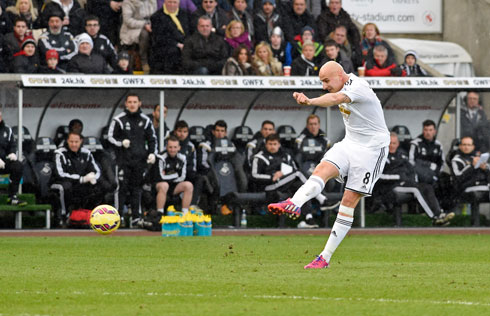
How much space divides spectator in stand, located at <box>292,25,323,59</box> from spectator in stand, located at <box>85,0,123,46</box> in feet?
11.0

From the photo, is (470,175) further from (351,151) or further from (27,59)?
(351,151)

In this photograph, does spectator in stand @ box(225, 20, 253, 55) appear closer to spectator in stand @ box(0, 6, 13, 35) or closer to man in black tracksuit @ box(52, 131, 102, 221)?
man in black tracksuit @ box(52, 131, 102, 221)

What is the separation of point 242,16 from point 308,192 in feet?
36.8

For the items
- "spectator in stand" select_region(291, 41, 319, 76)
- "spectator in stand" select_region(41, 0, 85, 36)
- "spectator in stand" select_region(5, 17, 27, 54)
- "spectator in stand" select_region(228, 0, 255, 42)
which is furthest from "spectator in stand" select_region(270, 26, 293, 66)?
"spectator in stand" select_region(5, 17, 27, 54)

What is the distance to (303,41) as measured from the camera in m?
19.9

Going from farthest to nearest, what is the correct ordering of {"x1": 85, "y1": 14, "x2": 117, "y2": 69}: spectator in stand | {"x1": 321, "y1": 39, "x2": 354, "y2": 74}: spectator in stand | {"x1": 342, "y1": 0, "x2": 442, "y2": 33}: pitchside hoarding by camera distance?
{"x1": 342, "y1": 0, "x2": 442, "y2": 33}: pitchside hoarding < {"x1": 321, "y1": 39, "x2": 354, "y2": 74}: spectator in stand < {"x1": 85, "y1": 14, "x2": 117, "y2": 69}: spectator in stand

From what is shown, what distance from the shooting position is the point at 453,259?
11516mm

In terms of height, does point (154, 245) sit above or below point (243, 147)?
below

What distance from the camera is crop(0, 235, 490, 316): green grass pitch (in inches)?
271

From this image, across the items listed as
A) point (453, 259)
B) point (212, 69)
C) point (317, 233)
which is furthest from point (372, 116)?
point (212, 69)

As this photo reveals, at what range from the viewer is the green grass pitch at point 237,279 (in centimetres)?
689

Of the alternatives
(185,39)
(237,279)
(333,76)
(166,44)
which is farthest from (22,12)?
(237,279)

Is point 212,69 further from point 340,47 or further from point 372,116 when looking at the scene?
A: point 372,116

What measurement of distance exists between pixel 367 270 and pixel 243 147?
31.2 ft
